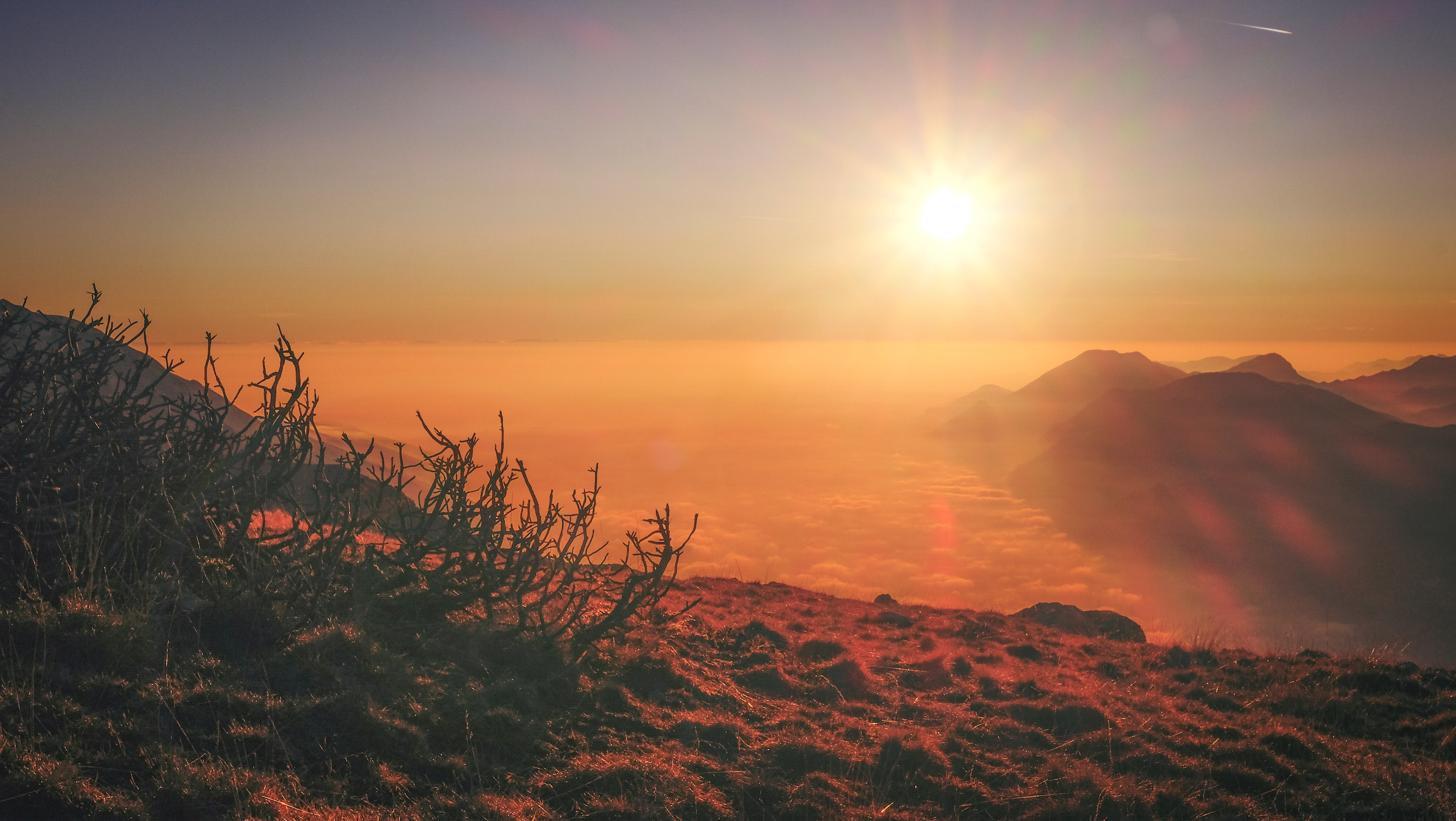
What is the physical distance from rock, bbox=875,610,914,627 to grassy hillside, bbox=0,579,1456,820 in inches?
163

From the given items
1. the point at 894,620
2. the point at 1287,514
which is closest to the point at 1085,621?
the point at 894,620

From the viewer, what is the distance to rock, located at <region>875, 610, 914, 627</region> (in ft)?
49.6

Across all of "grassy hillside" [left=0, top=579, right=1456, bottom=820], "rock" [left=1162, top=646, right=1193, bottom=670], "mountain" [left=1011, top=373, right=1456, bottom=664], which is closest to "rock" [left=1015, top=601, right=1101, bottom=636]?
"rock" [left=1162, top=646, right=1193, bottom=670]

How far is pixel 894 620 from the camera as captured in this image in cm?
1548

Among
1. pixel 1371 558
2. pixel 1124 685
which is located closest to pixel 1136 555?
pixel 1371 558

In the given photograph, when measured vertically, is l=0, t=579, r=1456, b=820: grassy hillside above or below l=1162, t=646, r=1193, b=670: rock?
above

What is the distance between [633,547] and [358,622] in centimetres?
319

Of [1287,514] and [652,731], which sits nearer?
[652,731]

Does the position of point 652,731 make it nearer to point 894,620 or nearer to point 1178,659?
point 894,620

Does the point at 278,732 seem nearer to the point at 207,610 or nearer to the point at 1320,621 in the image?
the point at 207,610

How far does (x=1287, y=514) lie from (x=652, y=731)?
17694cm

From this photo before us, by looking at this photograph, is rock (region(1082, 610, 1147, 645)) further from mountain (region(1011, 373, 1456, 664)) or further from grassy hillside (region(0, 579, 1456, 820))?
mountain (region(1011, 373, 1456, 664))

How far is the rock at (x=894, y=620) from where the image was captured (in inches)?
596

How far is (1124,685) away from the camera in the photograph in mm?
10828
